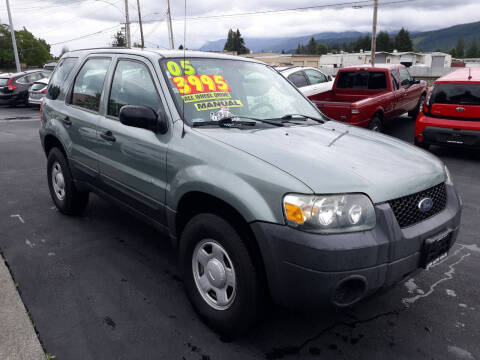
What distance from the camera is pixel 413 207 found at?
8.34 feet

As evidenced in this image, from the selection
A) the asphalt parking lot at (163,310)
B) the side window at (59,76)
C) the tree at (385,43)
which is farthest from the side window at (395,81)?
the tree at (385,43)

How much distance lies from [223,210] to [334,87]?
863cm

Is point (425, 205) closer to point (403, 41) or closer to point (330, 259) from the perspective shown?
point (330, 259)

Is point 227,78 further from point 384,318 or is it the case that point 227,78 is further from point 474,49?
point 474,49

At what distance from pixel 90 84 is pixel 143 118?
1525 millimetres

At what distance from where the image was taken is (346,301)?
234 cm

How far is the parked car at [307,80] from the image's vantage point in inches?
421

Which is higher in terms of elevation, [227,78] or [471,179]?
[227,78]

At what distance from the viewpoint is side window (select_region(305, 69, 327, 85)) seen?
11.4 m

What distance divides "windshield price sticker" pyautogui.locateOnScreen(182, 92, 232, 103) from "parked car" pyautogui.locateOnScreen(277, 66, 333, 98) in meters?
7.22

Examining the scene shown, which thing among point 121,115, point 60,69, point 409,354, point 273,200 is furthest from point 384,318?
point 60,69

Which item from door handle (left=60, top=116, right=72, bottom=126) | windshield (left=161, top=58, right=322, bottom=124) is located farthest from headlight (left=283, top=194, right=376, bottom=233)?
door handle (left=60, top=116, right=72, bottom=126)

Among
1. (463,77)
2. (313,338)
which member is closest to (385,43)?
(463,77)

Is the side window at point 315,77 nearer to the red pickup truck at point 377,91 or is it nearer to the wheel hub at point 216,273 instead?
the red pickup truck at point 377,91
